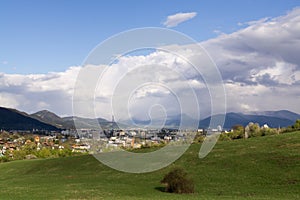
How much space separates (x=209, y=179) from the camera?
46.7m

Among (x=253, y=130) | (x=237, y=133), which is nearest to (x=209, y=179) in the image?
(x=253, y=130)

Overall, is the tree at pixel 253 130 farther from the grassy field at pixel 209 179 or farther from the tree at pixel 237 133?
the grassy field at pixel 209 179

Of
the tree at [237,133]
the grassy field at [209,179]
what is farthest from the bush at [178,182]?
the tree at [237,133]

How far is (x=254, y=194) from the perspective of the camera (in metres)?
36.3

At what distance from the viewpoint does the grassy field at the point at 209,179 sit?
122 feet

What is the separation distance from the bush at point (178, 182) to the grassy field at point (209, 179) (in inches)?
42.9

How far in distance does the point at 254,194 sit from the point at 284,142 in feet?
105

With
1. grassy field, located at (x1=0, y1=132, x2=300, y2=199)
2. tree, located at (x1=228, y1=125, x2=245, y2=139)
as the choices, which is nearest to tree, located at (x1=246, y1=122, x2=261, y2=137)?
tree, located at (x1=228, y1=125, x2=245, y2=139)

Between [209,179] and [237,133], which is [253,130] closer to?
[237,133]

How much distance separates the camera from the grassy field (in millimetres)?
37125

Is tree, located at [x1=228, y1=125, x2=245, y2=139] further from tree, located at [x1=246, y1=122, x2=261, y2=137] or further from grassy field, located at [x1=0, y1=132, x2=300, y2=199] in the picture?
grassy field, located at [x1=0, y1=132, x2=300, y2=199]

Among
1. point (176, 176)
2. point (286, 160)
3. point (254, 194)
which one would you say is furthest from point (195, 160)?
point (254, 194)

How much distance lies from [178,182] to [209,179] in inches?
318

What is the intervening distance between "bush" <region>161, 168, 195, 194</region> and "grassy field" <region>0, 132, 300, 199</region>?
→ 3.58 ft
